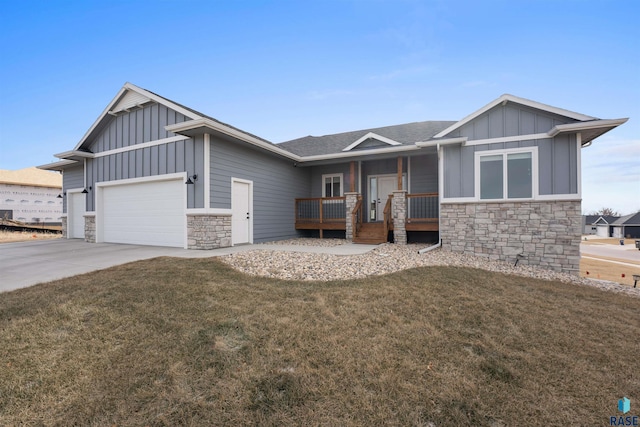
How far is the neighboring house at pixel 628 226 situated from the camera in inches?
1485

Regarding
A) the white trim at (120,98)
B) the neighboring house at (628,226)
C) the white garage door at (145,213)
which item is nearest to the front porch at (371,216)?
the white garage door at (145,213)

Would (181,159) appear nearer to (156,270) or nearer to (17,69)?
(156,270)

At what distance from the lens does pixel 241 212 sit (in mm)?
9258

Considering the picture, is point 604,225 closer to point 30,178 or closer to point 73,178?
point 73,178

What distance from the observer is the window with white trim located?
12484 mm

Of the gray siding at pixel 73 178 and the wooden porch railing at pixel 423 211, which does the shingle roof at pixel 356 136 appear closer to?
the wooden porch railing at pixel 423 211

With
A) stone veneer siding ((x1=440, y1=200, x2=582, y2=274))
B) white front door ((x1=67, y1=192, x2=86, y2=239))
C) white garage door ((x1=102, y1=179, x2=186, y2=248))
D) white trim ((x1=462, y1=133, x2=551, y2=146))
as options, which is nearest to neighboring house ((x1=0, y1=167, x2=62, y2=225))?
white front door ((x1=67, y1=192, x2=86, y2=239))

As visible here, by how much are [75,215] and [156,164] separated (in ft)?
22.4

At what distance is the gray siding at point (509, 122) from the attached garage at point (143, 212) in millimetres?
8954

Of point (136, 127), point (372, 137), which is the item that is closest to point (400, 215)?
point (372, 137)

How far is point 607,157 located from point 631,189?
8183mm

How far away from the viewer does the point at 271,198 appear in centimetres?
1063

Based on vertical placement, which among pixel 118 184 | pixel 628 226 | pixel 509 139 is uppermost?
pixel 509 139

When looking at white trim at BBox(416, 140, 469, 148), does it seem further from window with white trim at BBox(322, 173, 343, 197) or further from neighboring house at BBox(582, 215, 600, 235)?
neighboring house at BBox(582, 215, 600, 235)
